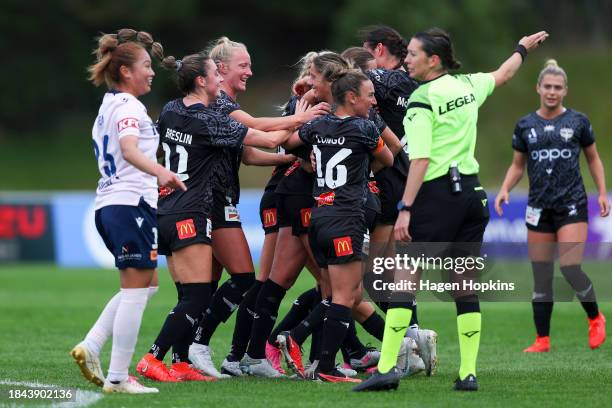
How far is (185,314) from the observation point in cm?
766

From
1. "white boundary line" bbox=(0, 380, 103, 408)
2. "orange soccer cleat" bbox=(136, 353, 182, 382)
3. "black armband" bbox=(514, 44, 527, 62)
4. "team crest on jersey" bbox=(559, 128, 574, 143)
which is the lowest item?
"white boundary line" bbox=(0, 380, 103, 408)

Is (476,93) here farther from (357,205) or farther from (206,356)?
(206,356)

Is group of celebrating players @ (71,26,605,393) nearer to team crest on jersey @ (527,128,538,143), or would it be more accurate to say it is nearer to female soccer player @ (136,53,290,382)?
female soccer player @ (136,53,290,382)

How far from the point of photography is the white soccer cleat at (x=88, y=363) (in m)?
7.00

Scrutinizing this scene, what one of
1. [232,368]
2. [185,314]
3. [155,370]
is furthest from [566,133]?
[155,370]

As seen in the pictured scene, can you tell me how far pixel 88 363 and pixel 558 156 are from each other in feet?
15.5

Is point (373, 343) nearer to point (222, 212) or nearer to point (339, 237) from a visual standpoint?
point (222, 212)

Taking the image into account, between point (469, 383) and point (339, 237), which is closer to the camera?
point (469, 383)

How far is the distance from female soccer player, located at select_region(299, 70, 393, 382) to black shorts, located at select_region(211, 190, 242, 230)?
82cm

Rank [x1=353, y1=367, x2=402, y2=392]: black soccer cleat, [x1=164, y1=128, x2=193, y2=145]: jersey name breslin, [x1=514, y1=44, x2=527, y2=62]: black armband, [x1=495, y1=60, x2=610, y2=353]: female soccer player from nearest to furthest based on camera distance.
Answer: [x1=353, y1=367, x2=402, y2=392]: black soccer cleat, [x1=514, y1=44, x2=527, y2=62]: black armband, [x1=164, y1=128, x2=193, y2=145]: jersey name breslin, [x1=495, y1=60, x2=610, y2=353]: female soccer player

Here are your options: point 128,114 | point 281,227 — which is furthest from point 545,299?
point 128,114

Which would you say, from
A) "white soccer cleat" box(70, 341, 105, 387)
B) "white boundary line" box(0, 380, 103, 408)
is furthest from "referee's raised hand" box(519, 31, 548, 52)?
"white boundary line" box(0, 380, 103, 408)

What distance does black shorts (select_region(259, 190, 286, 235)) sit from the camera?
8.48 meters

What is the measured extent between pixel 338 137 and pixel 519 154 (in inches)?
129
